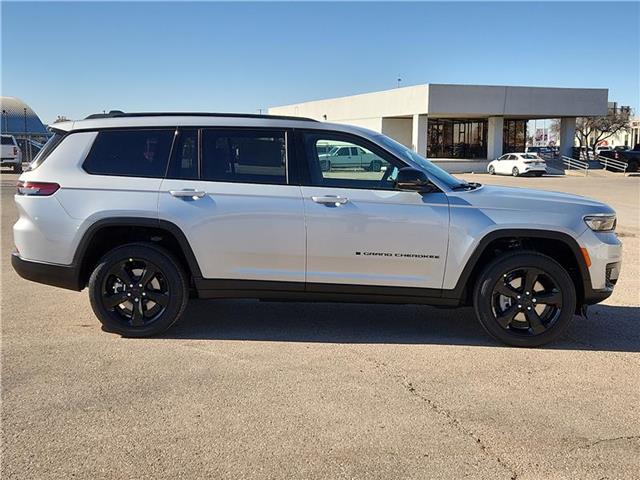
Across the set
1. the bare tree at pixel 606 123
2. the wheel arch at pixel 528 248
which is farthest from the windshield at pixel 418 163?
the bare tree at pixel 606 123

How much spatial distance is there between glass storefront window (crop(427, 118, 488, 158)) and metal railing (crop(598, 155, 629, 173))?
9.22 meters

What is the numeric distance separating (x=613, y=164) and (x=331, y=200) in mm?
46251

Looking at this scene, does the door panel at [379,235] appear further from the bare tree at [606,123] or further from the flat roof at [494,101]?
the bare tree at [606,123]

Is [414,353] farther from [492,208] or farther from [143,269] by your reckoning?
[143,269]

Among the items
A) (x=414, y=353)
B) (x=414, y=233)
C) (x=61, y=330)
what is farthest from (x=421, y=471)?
(x=61, y=330)

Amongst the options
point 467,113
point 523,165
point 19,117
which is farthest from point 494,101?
point 19,117

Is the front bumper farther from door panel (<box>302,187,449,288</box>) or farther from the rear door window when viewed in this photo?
the rear door window

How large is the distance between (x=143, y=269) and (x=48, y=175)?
3.81ft

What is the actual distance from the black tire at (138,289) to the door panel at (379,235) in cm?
123

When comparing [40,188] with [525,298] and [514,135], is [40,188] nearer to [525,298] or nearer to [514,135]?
[525,298]

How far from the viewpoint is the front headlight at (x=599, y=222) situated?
16.6ft

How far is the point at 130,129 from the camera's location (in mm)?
5301

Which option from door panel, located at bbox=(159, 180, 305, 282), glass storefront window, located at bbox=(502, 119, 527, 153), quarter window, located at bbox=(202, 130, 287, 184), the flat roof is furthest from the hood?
glass storefront window, located at bbox=(502, 119, 527, 153)

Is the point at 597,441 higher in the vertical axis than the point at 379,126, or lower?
lower
